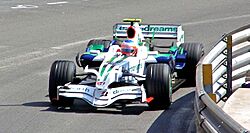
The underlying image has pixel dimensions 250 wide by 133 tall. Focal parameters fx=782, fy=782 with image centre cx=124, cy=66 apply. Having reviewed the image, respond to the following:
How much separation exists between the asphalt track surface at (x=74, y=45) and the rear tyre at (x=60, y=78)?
0.14m

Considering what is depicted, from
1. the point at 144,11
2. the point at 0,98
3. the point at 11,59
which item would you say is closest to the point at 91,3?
the point at 144,11

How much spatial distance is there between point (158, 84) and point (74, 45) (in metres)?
8.19

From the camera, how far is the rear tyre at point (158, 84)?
12.2 m

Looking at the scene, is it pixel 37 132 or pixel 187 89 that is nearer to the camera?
pixel 37 132

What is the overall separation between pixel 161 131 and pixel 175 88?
3139 millimetres

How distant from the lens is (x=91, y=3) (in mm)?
30859

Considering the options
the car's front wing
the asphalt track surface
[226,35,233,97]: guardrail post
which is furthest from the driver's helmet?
[226,35,233,97]: guardrail post

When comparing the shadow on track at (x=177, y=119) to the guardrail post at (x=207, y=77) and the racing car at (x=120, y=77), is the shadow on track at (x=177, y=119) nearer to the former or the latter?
the racing car at (x=120, y=77)

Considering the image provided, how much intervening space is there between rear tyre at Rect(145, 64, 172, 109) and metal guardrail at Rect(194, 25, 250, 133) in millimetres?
706

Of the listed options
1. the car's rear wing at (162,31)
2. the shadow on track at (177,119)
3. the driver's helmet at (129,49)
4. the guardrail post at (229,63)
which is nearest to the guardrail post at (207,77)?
the shadow on track at (177,119)

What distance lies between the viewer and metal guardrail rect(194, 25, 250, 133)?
8.73 metres

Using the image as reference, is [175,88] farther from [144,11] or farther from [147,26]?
[144,11]

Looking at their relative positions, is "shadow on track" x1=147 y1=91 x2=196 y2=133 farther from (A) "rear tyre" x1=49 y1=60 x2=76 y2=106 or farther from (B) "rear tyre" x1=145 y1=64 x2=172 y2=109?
(A) "rear tyre" x1=49 y1=60 x2=76 y2=106

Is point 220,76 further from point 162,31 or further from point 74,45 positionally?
point 74,45
